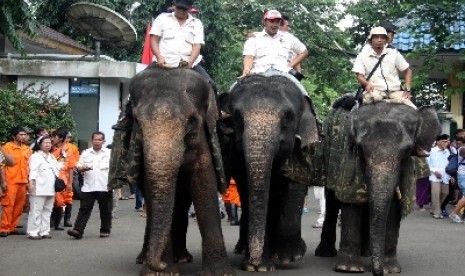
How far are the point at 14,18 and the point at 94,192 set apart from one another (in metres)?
3.01

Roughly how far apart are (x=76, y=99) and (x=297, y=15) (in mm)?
15055

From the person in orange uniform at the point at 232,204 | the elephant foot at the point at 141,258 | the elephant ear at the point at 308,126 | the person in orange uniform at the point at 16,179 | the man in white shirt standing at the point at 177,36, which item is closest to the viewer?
the man in white shirt standing at the point at 177,36

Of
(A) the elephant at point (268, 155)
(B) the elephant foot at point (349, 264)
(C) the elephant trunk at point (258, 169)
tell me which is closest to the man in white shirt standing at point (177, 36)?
(A) the elephant at point (268, 155)

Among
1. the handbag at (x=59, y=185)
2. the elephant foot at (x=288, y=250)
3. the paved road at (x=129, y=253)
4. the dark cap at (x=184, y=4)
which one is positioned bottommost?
the paved road at (x=129, y=253)

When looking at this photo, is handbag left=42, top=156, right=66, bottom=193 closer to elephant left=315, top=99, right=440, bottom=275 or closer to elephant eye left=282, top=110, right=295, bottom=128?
elephant left=315, top=99, right=440, bottom=275

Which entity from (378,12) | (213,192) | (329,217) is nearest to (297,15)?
(378,12)

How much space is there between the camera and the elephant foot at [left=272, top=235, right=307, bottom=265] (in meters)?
13.4

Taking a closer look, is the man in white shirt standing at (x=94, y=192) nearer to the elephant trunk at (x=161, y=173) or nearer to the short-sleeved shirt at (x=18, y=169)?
the short-sleeved shirt at (x=18, y=169)

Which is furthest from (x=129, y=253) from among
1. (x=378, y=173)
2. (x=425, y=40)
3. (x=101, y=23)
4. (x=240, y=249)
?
(x=425, y=40)

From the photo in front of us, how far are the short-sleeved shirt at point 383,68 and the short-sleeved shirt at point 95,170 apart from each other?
5.01 meters

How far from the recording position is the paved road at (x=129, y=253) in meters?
13.0

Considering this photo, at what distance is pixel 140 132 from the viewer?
38.1 ft

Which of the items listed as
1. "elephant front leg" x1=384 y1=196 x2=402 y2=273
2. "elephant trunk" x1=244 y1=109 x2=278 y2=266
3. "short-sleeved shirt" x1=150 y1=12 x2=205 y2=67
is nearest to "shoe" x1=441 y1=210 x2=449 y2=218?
"elephant front leg" x1=384 y1=196 x2=402 y2=273

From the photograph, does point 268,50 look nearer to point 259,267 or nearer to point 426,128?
point 426,128
